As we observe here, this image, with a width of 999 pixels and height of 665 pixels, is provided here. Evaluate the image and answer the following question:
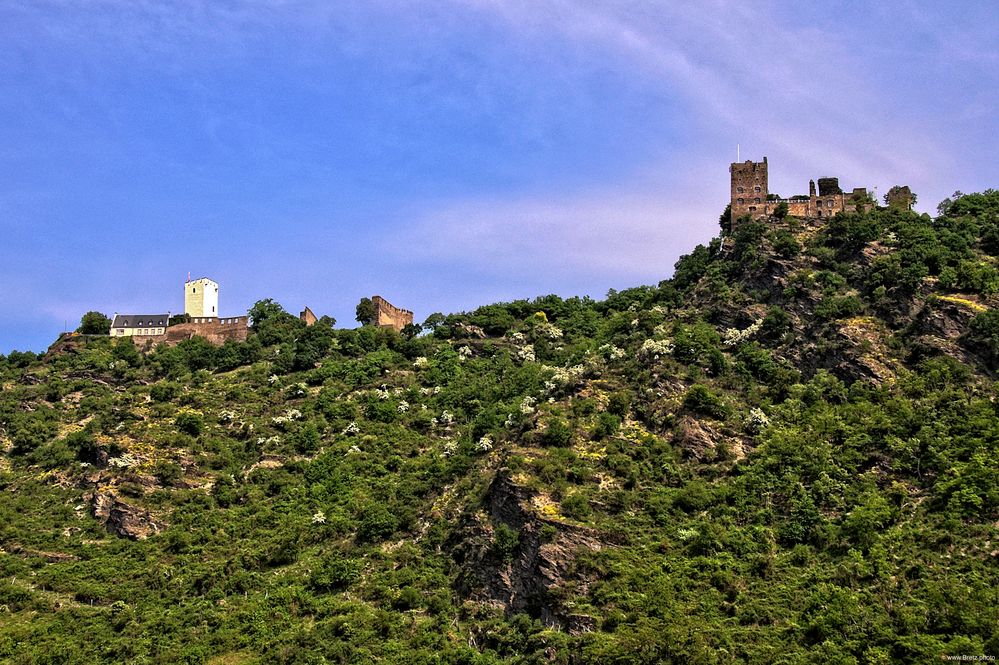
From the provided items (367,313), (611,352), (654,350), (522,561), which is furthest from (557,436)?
(367,313)

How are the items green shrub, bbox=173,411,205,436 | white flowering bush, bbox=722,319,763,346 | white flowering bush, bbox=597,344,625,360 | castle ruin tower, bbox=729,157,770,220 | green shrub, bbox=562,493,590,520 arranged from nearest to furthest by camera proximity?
green shrub, bbox=562,493,590,520 < white flowering bush, bbox=722,319,763,346 < white flowering bush, bbox=597,344,625,360 < green shrub, bbox=173,411,205,436 < castle ruin tower, bbox=729,157,770,220

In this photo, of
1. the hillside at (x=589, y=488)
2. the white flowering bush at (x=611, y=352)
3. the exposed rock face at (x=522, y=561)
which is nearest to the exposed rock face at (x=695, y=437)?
the hillside at (x=589, y=488)

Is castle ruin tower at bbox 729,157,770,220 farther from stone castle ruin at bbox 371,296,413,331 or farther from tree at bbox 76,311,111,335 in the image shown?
tree at bbox 76,311,111,335

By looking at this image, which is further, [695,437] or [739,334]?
[739,334]

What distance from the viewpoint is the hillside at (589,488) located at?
236ft

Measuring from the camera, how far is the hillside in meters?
71.9

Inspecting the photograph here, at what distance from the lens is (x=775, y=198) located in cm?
10875

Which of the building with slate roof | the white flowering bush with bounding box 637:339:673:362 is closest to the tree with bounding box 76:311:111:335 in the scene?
the building with slate roof

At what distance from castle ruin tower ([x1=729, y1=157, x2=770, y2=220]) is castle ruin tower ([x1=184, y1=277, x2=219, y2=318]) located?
52.2m

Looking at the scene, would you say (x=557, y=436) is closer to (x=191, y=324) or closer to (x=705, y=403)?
(x=705, y=403)

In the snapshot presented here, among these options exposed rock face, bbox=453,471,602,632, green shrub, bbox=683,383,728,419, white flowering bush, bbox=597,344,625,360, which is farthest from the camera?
white flowering bush, bbox=597,344,625,360

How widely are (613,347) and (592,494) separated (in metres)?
18.0

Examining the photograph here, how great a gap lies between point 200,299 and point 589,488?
209ft

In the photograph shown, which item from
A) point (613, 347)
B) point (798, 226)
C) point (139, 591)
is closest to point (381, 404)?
point (613, 347)
